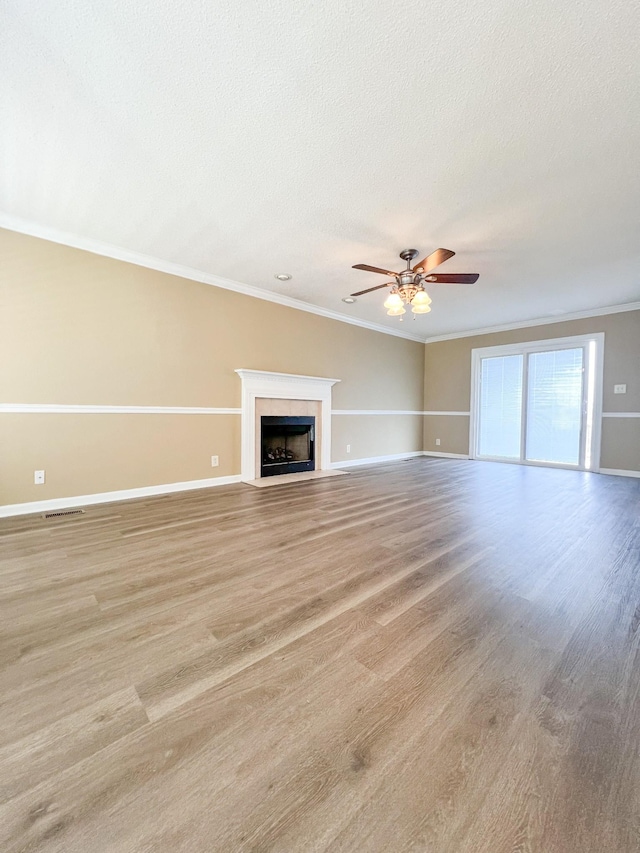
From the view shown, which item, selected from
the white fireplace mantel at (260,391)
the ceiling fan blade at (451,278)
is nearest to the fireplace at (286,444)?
the white fireplace mantel at (260,391)

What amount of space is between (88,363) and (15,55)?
2155 millimetres

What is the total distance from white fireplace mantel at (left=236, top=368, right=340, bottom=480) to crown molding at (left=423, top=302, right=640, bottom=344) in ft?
10.1

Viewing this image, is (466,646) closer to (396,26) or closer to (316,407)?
(396,26)

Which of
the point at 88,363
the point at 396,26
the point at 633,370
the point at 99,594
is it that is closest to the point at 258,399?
the point at 88,363

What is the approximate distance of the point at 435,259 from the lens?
2861mm

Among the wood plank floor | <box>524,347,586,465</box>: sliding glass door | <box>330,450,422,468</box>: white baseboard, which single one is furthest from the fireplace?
<box>524,347,586,465</box>: sliding glass door

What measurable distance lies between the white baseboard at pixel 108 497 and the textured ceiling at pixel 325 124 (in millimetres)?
2409

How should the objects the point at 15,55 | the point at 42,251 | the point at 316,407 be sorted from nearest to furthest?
the point at 15,55
the point at 42,251
the point at 316,407

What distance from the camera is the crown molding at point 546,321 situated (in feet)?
16.1

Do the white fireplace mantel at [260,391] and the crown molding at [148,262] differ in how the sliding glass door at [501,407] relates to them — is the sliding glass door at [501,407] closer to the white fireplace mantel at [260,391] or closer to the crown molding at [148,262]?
the crown molding at [148,262]

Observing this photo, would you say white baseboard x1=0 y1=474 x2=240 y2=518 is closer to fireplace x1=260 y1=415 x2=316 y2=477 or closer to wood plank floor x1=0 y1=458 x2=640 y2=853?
fireplace x1=260 y1=415 x2=316 y2=477

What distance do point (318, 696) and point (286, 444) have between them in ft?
13.5

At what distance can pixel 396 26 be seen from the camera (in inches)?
54.8

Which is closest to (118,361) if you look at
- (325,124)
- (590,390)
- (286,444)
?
(286,444)
